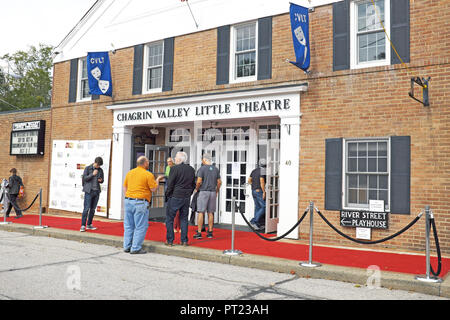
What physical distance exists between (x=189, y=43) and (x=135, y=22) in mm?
2504

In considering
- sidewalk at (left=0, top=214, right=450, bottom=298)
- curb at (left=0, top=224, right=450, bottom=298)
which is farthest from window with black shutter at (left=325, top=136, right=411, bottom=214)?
curb at (left=0, top=224, right=450, bottom=298)

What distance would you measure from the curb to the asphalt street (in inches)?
5.1

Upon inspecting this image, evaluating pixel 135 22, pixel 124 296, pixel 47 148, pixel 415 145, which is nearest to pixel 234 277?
pixel 124 296

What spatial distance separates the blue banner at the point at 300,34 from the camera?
8.97 m

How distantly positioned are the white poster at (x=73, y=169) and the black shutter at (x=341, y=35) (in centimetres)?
773

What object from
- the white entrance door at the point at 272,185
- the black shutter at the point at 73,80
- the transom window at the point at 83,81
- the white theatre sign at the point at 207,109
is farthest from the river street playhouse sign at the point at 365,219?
the black shutter at the point at 73,80

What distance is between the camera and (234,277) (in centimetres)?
655

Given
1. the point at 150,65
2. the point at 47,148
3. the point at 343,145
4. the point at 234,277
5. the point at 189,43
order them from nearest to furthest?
the point at 234,277, the point at 343,145, the point at 189,43, the point at 150,65, the point at 47,148

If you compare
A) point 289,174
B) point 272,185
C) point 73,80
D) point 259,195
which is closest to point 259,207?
point 259,195

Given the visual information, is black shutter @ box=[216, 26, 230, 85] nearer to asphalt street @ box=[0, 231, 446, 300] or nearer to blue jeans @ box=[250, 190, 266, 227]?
blue jeans @ box=[250, 190, 266, 227]

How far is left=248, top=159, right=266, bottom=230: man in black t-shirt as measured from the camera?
35.3ft

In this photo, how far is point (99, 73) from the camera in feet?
43.8

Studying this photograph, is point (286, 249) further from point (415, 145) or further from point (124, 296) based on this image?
point (124, 296)

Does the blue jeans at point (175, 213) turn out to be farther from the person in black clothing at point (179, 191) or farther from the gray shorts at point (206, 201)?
the gray shorts at point (206, 201)
